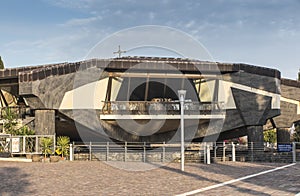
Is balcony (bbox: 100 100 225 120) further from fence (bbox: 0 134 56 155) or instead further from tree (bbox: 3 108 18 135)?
tree (bbox: 3 108 18 135)

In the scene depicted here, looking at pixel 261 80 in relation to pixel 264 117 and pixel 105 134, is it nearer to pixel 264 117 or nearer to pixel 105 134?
pixel 264 117

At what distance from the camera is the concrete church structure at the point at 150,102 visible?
25375mm

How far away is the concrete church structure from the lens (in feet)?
83.3

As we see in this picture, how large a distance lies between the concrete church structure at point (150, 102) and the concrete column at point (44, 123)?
6.7 inches

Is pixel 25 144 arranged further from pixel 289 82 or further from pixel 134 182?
pixel 289 82

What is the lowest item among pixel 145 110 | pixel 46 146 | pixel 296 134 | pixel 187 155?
pixel 296 134

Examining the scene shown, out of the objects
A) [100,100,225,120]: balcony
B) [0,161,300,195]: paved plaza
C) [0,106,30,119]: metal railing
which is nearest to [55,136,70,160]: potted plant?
[100,100,225,120]: balcony

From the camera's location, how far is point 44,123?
2348 cm

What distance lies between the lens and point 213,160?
2173 centimetres

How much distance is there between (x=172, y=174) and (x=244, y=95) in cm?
1501

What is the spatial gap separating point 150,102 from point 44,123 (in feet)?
26.6

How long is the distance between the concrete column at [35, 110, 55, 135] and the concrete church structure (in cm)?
17

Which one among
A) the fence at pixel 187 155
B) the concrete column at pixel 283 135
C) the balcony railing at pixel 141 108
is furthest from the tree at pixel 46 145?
the concrete column at pixel 283 135

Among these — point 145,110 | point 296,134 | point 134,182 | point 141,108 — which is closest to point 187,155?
point 145,110
